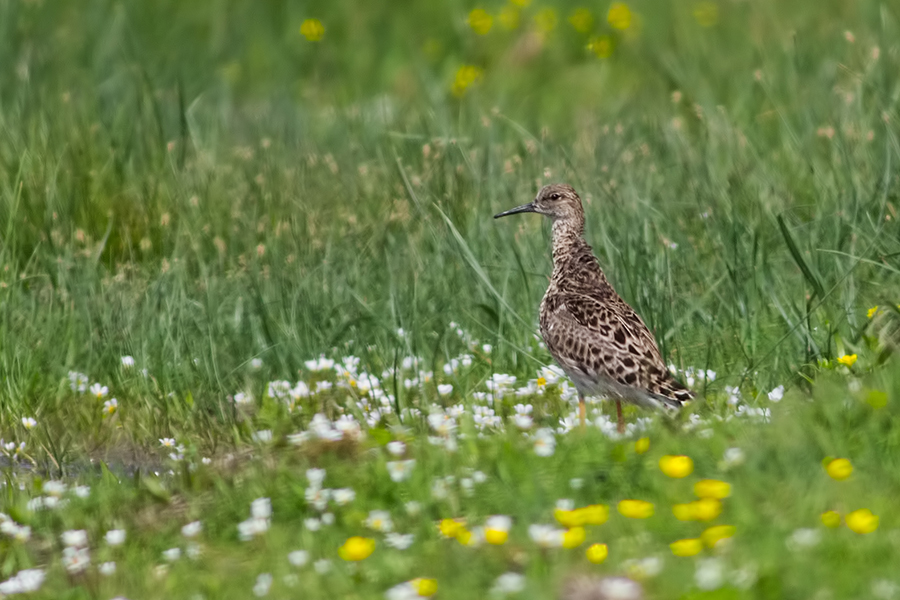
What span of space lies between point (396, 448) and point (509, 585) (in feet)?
4.07

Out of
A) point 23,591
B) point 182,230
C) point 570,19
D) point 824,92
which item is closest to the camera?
point 23,591

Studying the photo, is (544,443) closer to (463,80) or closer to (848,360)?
(848,360)

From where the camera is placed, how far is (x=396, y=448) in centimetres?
485

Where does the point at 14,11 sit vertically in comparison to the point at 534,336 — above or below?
above

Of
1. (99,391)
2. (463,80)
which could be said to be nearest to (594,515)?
(99,391)

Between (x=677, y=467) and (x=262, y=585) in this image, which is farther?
(x=677, y=467)

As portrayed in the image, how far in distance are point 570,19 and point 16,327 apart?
6.47 meters

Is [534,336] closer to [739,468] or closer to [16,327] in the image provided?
[739,468]

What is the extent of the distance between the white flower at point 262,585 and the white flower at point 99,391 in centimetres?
245

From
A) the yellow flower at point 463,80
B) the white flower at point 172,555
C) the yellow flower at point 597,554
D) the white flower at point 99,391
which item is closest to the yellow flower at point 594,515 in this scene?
the yellow flower at point 597,554

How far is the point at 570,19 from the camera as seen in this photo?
11680 millimetres

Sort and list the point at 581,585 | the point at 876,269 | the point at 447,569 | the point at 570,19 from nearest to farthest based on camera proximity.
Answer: the point at 581,585 → the point at 447,569 → the point at 876,269 → the point at 570,19

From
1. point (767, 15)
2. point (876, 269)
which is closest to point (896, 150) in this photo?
point (876, 269)

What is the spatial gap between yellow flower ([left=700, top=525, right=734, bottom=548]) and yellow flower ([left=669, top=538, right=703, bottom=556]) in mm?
37
